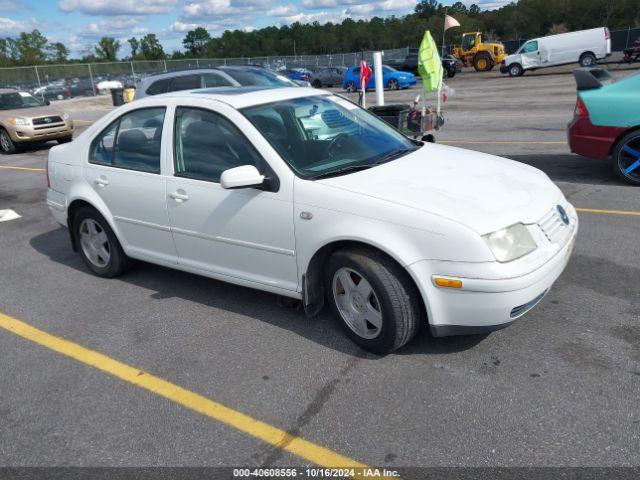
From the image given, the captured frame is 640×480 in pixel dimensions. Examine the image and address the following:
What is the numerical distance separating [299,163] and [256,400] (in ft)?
5.08

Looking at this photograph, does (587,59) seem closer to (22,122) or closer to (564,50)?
(564,50)

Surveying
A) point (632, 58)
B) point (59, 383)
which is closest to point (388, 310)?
point (59, 383)

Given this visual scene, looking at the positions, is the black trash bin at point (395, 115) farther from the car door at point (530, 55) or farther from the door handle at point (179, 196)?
the car door at point (530, 55)

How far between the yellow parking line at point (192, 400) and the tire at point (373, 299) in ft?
2.82

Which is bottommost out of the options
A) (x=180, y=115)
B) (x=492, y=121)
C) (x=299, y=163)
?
(x=492, y=121)

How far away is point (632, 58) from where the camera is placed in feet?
100

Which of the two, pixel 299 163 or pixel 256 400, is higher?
pixel 299 163

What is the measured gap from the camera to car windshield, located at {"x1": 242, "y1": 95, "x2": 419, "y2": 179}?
3.78 metres

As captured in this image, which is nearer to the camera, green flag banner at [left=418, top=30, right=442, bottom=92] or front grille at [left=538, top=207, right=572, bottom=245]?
front grille at [left=538, top=207, right=572, bottom=245]

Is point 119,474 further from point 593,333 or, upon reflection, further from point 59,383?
→ point 593,333

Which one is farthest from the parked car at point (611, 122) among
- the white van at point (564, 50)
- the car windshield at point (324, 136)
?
the white van at point (564, 50)

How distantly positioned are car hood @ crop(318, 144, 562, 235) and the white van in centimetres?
2953

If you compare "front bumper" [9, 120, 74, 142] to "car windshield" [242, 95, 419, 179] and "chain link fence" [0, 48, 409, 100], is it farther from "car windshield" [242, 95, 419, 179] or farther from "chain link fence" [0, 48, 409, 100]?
"chain link fence" [0, 48, 409, 100]

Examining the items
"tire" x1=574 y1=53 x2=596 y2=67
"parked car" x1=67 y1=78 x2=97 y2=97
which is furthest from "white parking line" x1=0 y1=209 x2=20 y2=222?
"tire" x1=574 y1=53 x2=596 y2=67
